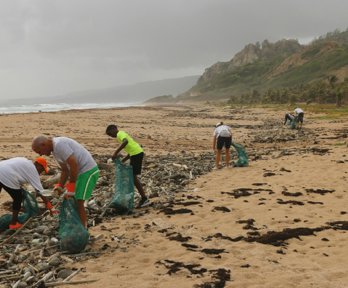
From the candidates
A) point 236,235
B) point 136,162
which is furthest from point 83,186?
point 236,235

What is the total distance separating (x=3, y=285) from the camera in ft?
17.7

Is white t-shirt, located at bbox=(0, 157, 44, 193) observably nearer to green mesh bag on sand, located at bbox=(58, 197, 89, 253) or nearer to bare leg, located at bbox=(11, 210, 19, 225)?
bare leg, located at bbox=(11, 210, 19, 225)

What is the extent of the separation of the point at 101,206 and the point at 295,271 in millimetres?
4748

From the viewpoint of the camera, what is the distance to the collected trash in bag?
7.50 meters

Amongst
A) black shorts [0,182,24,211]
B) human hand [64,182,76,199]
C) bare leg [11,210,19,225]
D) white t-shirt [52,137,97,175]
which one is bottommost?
bare leg [11,210,19,225]

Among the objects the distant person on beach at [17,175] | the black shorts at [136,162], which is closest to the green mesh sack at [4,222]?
the distant person on beach at [17,175]

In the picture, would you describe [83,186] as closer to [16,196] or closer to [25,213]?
[16,196]

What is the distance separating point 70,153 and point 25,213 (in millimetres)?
2049

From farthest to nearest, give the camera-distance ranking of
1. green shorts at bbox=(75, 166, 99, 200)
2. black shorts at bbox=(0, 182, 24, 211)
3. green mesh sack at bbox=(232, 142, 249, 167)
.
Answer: green mesh sack at bbox=(232, 142, 249, 167) < black shorts at bbox=(0, 182, 24, 211) < green shorts at bbox=(75, 166, 99, 200)

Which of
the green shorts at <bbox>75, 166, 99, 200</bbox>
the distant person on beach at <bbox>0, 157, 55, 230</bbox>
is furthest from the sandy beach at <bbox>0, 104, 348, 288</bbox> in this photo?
the distant person on beach at <bbox>0, 157, 55, 230</bbox>

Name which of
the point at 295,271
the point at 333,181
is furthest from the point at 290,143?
the point at 295,271

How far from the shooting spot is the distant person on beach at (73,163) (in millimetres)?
6195

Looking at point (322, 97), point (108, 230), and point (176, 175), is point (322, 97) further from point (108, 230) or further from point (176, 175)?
point (108, 230)

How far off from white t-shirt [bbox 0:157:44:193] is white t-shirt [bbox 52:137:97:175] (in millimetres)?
755
